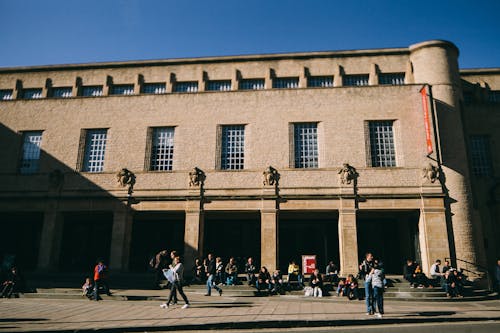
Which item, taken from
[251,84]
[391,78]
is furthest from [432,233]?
[251,84]

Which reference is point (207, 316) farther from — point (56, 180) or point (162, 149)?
point (56, 180)

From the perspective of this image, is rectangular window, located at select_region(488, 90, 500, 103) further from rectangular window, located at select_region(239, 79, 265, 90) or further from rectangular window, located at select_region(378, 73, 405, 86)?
rectangular window, located at select_region(239, 79, 265, 90)

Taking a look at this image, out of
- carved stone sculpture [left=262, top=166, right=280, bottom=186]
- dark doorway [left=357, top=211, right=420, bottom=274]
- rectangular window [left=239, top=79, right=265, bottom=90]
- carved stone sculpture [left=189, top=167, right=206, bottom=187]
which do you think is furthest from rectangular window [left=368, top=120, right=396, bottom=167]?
carved stone sculpture [left=189, top=167, right=206, bottom=187]

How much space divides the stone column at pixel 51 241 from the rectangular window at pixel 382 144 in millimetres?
17930

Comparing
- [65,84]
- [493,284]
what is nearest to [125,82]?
[65,84]

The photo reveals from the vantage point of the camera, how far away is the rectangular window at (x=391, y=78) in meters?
21.6

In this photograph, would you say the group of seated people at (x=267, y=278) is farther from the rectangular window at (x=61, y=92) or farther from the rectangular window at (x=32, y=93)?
the rectangular window at (x=32, y=93)

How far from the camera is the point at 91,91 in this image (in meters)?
23.2

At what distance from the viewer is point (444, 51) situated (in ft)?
65.4

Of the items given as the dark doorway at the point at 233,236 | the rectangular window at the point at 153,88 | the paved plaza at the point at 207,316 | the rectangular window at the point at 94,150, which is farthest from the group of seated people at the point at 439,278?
the rectangular window at the point at 153,88

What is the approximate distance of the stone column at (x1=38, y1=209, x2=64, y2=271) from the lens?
62.0 ft

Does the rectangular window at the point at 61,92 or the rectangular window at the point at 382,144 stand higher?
the rectangular window at the point at 61,92

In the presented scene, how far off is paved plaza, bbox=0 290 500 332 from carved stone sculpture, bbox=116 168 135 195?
25.0ft

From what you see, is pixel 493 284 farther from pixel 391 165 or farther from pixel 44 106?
pixel 44 106
